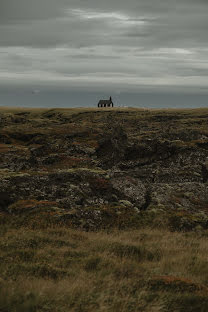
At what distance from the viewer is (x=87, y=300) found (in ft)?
33.1

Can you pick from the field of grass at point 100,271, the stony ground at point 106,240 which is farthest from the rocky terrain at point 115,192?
the field of grass at point 100,271

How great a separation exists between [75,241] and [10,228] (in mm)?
4337

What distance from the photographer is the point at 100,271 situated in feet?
41.4

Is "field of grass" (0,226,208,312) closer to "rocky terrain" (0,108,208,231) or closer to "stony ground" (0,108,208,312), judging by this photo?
"stony ground" (0,108,208,312)

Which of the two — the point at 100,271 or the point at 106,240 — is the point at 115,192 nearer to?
the point at 106,240

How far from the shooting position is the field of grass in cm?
998

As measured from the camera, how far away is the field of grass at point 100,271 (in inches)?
393

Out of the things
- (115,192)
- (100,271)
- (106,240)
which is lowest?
(106,240)

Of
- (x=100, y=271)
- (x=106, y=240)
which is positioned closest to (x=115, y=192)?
(x=106, y=240)

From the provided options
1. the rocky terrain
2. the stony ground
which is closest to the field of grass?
the stony ground

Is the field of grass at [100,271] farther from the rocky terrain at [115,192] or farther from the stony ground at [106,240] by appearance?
the rocky terrain at [115,192]

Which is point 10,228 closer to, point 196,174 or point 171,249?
point 171,249

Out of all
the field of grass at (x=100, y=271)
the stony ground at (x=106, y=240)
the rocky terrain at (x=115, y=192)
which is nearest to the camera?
the field of grass at (x=100, y=271)

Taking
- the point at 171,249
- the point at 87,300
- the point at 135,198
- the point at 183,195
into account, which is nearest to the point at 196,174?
the point at 183,195
